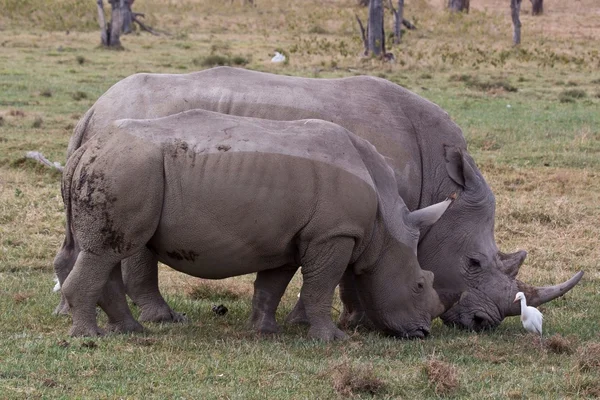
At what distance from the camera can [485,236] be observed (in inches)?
318

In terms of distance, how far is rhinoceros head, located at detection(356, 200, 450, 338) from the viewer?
24.2ft

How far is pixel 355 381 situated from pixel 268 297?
1847 mm

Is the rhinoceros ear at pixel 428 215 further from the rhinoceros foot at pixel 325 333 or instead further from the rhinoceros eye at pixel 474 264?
the rhinoceros foot at pixel 325 333

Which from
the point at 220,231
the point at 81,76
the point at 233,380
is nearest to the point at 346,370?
the point at 233,380

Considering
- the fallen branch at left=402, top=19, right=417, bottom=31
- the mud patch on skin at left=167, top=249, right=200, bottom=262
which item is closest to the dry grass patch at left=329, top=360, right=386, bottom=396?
the mud patch on skin at left=167, top=249, right=200, bottom=262

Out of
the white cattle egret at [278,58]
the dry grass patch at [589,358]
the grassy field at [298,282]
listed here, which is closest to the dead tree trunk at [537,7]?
the grassy field at [298,282]

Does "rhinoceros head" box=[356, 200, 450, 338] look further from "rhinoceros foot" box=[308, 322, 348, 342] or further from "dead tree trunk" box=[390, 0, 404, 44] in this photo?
"dead tree trunk" box=[390, 0, 404, 44]

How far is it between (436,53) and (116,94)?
21.6 metres

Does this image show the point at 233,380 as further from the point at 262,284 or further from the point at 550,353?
the point at 550,353

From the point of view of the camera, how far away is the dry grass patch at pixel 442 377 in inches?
230

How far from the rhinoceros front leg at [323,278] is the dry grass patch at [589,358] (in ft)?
5.30

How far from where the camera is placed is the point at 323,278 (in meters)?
7.19

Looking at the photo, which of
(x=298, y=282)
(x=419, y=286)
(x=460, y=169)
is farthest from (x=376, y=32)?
(x=419, y=286)

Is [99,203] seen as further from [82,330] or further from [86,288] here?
[82,330]
